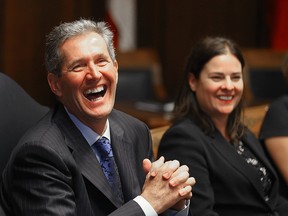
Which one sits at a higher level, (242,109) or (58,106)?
(58,106)

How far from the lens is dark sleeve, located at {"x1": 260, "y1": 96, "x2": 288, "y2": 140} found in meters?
2.98

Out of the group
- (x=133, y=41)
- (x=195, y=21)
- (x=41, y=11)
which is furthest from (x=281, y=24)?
(x=41, y=11)

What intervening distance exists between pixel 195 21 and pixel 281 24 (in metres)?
0.94

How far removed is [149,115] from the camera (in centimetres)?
428

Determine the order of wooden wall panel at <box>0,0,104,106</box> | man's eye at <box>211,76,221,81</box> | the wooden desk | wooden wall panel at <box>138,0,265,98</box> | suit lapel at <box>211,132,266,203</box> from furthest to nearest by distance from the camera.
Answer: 1. wooden wall panel at <box>138,0,265,98</box>
2. wooden wall panel at <box>0,0,104,106</box>
3. the wooden desk
4. man's eye at <box>211,76,221,81</box>
5. suit lapel at <box>211,132,266,203</box>

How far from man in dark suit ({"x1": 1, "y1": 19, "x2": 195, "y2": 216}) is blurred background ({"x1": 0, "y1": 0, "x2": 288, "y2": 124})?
8.09 feet

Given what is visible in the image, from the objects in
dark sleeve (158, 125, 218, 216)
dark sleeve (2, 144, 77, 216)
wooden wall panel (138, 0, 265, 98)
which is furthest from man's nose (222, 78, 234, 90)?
wooden wall panel (138, 0, 265, 98)

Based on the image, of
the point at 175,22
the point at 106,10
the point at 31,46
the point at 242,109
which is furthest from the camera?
the point at 175,22

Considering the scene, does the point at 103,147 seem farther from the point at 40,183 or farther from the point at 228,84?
the point at 228,84

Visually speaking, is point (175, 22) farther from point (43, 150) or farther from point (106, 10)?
point (43, 150)

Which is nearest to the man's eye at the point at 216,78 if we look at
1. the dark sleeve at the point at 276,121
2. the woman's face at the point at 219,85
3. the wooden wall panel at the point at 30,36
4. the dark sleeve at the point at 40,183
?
the woman's face at the point at 219,85

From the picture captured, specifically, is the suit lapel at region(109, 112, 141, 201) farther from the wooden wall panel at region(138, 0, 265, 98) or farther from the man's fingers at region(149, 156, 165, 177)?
the wooden wall panel at region(138, 0, 265, 98)

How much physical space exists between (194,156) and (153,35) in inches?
162

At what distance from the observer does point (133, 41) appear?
6609mm
